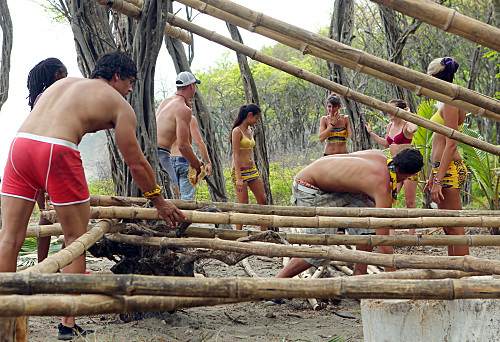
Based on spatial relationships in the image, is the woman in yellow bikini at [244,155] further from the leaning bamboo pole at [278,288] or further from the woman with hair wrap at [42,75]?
the leaning bamboo pole at [278,288]

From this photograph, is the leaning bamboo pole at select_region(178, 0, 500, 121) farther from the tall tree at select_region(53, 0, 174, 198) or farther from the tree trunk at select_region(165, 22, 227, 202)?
the tree trunk at select_region(165, 22, 227, 202)

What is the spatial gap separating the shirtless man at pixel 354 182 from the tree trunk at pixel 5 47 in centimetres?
376

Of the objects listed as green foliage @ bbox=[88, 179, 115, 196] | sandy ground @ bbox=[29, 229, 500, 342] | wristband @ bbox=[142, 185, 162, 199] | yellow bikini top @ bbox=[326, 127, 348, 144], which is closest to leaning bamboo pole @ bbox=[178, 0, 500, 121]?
wristband @ bbox=[142, 185, 162, 199]

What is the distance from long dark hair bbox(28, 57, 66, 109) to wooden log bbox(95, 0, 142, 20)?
515 millimetres

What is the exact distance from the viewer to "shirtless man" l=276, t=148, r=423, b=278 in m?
3.19

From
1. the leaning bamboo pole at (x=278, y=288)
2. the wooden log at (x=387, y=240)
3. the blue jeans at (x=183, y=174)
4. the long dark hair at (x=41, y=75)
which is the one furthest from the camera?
the blue jeans at (x=183, y=174)

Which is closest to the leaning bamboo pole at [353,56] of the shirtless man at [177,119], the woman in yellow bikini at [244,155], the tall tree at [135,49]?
the tall tree at [135,49]

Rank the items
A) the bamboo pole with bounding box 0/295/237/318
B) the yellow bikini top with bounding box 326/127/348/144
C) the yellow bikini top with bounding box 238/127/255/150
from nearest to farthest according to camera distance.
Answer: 1. the bamboo pole with bounding box 0/295/237/318
2. the yellow bikini top with bounding box 238/127/255/150
3. the yellow bikini top with bounding box 326/127/348/144

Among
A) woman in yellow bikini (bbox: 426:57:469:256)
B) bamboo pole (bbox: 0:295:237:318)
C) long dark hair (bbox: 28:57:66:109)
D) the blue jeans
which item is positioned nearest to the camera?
bamboo pole (bbox: 0:295:237:318)

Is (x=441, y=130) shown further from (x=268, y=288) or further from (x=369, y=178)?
(x=268, y=288)

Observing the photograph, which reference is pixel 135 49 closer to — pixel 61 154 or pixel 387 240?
pixel 61 154

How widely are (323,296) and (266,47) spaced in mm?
22897

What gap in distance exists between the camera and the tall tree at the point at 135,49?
11.5ft

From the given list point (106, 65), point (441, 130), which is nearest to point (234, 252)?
point (106, 65)
